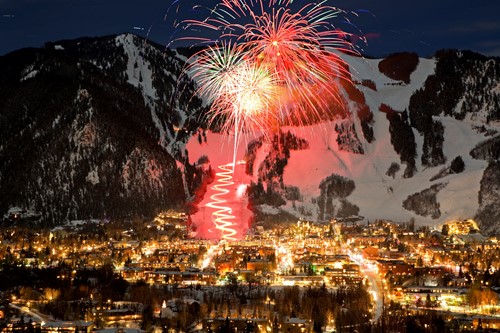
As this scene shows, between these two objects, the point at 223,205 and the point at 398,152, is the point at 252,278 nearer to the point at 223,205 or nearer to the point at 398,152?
the point at 223,205

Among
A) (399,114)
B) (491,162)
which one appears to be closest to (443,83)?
(399,114)

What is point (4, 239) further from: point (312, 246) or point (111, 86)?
point (111, 86)

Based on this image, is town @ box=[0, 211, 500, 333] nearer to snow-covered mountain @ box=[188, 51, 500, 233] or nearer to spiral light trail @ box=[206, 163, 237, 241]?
spiral light trail @ box=[206, 163, 237, 241]

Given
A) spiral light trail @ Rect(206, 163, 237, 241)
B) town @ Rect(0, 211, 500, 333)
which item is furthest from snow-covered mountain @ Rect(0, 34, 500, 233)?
town @ Rect(0, 211, 500, 333)

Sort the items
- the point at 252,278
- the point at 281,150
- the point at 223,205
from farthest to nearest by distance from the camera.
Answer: the point at 281,150 → the point at 223,205 → the point at 252,278

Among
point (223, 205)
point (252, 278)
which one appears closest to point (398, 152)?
point (223, 205)

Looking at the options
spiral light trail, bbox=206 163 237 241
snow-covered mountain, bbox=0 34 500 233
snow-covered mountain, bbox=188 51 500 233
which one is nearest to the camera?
spiral light trail, bbox=206 163 237 241
